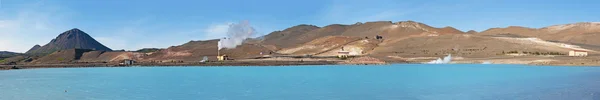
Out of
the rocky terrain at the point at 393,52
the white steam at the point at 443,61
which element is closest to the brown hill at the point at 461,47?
the rocky terrain at the point at 393,52

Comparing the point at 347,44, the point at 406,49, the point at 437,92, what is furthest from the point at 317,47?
the point at 437,92

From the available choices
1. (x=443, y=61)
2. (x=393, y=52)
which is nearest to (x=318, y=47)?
(x=393, y=52)

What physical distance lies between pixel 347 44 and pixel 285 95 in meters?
153

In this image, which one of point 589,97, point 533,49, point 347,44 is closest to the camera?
point 589,97

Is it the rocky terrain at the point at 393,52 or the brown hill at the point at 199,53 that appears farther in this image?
the brown hill at the point at 199,53

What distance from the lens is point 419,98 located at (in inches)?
1134

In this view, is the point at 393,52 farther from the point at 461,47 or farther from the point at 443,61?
the point at 443,61

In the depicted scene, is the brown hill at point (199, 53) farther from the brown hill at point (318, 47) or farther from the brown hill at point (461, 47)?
the brown hill at point (461, 47)

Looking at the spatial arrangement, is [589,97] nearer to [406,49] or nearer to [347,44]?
[406,49]

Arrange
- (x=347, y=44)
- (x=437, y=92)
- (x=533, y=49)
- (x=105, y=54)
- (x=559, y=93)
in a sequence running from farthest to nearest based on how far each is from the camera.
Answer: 1. (x=347, y=44)
2. (x=105, y=54)
3. (x=533, y=49)
4. (x=437, y=92)
5. (x=559, y=93)

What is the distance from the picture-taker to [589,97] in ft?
89.9

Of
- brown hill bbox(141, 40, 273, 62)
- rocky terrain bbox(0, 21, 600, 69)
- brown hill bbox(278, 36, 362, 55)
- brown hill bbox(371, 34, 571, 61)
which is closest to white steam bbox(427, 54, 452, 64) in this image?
rocky terrain bbox(0, 21, 600, 69)

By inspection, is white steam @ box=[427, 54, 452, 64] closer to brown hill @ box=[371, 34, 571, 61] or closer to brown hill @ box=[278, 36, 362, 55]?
brown hill @ box=[371, 34, 571, 61]

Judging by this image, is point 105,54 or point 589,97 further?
point 105,54
